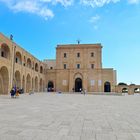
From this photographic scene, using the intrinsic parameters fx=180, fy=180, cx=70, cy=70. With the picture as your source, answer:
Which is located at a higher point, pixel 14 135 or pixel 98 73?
pixel 98 73

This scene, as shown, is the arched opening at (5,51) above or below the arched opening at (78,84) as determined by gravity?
above

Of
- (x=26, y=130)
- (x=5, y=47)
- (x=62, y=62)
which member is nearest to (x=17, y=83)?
(x=5, y=47)

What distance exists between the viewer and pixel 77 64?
5144cm

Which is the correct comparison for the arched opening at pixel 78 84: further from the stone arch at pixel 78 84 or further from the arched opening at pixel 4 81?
the arched opening at pixel 4 81

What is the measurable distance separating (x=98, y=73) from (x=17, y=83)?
2226cm

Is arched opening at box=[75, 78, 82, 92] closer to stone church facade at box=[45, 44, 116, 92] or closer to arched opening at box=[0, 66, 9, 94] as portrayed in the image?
stone church facade at box=[45, 44, 116, 92]

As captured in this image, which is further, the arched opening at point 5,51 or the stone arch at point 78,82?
the stone arch at point 78,82

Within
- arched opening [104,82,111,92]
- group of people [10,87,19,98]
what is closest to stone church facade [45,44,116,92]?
arched opening [104,82,111,92]

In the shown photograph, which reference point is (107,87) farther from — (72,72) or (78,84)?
(72,72)

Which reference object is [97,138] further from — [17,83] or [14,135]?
[17,83]

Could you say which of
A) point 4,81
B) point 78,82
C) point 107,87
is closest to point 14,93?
point 4,81

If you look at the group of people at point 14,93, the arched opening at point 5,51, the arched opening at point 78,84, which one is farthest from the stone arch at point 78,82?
the group of people at point 14,93

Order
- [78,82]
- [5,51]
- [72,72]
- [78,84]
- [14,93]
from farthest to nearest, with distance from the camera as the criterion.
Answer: [78,84] → [78,82] → [72,72] → [5,51] → [14,93]

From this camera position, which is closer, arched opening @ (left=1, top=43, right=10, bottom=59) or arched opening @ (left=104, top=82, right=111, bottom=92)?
arched opening @ (left=1, top=43, right=10, bottom=59)
